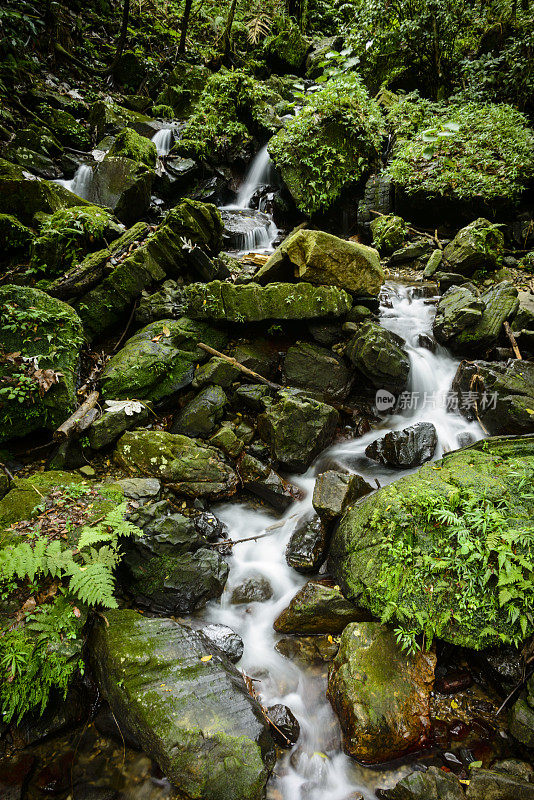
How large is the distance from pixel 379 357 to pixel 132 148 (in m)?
9.01

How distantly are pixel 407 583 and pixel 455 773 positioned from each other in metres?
1.31

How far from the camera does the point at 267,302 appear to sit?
612 centimetres

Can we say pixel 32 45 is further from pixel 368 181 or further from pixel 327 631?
pixel 327 631

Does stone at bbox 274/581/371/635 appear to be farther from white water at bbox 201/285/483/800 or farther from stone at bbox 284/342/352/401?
stone at bbox 284/342/352/401

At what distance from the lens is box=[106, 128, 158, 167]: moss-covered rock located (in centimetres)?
947

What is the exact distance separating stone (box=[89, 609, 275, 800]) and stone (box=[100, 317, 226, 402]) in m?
3.23

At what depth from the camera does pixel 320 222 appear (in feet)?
33.1

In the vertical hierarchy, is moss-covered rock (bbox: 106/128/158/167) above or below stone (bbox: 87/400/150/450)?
above

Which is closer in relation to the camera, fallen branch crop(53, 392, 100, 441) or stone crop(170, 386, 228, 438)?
fallen branch crop(53, 392, 100, 441)

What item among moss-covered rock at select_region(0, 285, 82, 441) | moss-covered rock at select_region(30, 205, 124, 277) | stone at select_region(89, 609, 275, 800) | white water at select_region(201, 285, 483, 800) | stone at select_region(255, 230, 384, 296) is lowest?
white water at select_region(201, 285, 483, 800)

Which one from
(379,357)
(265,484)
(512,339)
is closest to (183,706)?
(265,484)

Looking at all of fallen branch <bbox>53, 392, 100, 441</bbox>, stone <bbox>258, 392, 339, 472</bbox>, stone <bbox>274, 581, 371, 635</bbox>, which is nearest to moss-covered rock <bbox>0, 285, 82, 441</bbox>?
fallen branch <bbox>53, 392, 100, 441</bbox>

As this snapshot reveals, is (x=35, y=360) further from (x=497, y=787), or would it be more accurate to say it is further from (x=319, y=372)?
(x=497, y=787)

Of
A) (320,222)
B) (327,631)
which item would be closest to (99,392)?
(327,631)
